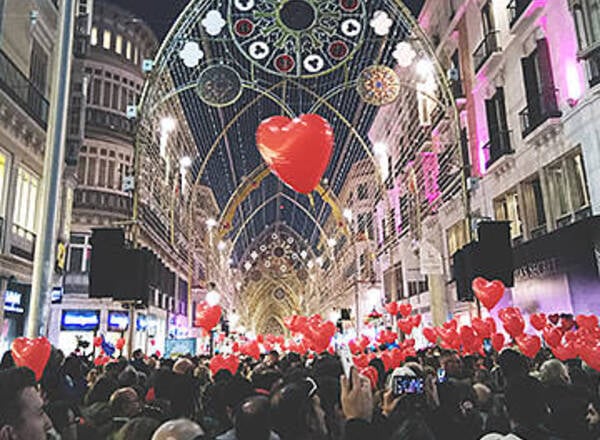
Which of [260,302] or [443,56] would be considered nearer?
[443,56]

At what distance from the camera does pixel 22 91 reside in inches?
712

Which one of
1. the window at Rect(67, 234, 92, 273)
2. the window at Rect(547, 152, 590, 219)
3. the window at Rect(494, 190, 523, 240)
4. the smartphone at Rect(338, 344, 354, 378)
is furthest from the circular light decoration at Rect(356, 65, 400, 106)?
the window at Rect(67, 234, 92, 273)

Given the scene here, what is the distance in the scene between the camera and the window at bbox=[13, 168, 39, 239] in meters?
18.2

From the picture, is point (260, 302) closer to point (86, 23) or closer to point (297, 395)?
point (86, 23)

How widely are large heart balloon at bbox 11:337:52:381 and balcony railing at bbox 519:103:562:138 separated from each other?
14808mm

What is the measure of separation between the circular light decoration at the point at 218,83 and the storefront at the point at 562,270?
936 cm

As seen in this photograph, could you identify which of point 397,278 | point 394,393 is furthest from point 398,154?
point 394,393

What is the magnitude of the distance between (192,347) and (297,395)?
15.5 meters

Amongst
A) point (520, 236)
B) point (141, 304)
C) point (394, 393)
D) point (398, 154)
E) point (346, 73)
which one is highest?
point (398, 154)

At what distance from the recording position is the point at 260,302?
9294 centimetres

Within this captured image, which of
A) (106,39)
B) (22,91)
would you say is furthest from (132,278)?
A: (106,39)

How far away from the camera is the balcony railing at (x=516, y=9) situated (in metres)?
17.9

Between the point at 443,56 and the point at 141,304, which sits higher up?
→ the point at 443,56

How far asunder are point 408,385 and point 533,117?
15790 millimetres
